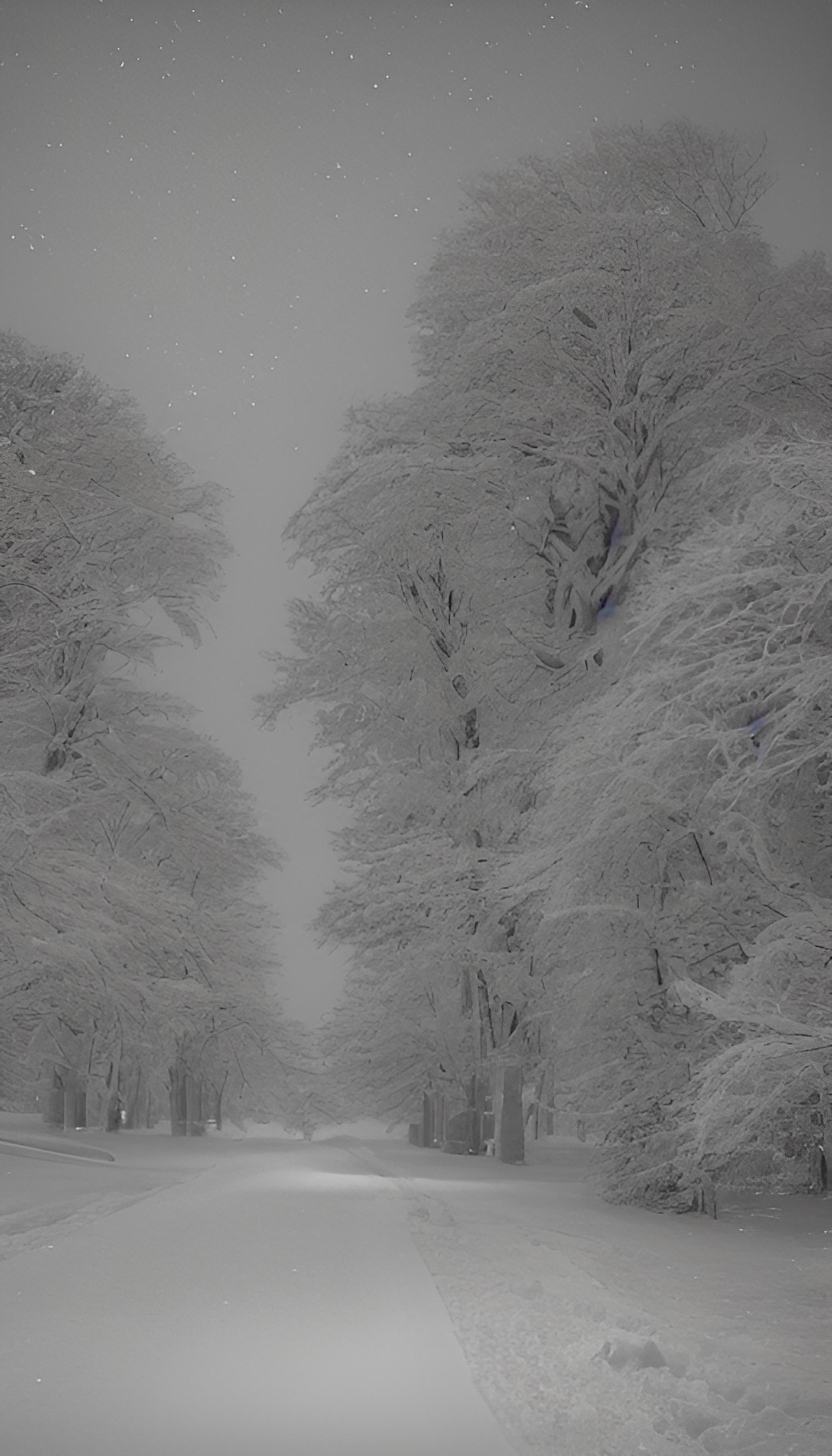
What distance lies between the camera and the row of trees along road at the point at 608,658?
9.48 metres

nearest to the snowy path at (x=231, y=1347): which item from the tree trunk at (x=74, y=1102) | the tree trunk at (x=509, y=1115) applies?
the tree trunk at (x=509, y=1115)

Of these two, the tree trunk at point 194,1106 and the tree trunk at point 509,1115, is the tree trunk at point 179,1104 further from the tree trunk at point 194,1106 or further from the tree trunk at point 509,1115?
the tree trunk at point 509,1115

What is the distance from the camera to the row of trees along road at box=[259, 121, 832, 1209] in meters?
9.48

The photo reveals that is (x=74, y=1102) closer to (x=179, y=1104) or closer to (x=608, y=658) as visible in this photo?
(x=179, y=1104)

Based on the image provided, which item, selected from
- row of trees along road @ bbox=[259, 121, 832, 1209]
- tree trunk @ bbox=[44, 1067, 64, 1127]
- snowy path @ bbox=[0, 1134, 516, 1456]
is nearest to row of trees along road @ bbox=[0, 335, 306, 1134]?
row of trees along road @ bbox=[259, 121, 832, 1209]

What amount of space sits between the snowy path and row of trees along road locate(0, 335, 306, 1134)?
15.4 ft

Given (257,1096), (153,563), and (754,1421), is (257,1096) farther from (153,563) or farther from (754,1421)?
(754,1421)

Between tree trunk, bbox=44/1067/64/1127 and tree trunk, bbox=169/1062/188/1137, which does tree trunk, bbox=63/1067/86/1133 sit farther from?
tree trunk, bbox=169/1062/188/1137

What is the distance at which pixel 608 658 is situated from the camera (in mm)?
14508

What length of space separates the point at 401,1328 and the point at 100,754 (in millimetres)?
13096

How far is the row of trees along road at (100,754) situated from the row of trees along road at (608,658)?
7.49ft

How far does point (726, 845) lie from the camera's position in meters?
11.7

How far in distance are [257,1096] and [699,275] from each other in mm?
36191

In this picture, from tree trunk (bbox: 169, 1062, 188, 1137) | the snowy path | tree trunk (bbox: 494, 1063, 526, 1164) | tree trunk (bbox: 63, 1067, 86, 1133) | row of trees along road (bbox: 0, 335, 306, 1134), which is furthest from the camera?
tree trunk (bbox: 169, 1062, 188, 1137)
